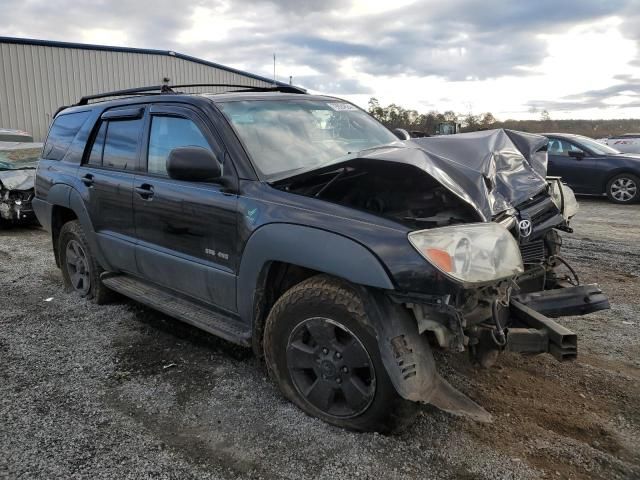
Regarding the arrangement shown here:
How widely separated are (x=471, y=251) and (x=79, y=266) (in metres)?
4.16

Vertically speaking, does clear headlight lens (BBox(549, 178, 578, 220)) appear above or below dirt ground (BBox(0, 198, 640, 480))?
above

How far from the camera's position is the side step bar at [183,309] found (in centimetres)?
331

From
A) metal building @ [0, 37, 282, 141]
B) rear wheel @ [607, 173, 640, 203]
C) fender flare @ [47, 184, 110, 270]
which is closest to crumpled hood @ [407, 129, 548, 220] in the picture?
fender flare @ [47, 184, 110, 270]

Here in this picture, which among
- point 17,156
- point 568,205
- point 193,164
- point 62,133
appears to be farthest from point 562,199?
point 17,156

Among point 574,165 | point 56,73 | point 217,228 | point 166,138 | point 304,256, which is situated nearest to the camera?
point 304,256

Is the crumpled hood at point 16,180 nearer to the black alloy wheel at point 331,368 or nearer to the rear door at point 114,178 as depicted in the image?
the rear door at point 114,178

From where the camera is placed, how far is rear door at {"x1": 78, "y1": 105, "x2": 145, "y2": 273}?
4.12 metres

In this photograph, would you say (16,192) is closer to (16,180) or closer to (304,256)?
(16,180)

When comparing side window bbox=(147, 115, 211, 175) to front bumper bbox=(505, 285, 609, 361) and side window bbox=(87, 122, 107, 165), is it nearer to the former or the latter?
side window bbox=(87, 122, 107, 165)

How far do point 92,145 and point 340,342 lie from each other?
323cm

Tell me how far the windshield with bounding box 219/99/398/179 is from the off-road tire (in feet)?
30.5

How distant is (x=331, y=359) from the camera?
2.79 metres

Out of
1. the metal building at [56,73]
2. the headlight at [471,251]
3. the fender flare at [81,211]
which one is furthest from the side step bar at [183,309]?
the metal building at [56,73]

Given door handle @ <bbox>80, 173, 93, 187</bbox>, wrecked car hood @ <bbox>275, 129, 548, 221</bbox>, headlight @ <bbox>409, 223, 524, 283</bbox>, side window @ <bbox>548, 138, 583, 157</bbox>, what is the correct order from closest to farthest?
headlight @ <bbox>409, 223, 524, 283</bbox> → wrecked car hood @ <bbox>275, 129, 548, 221</bbox> → door handle @ <bbox>80, 173, 93, 187</bbox> → side window @ <bbox>548, 138, 583, 157</bbox>
